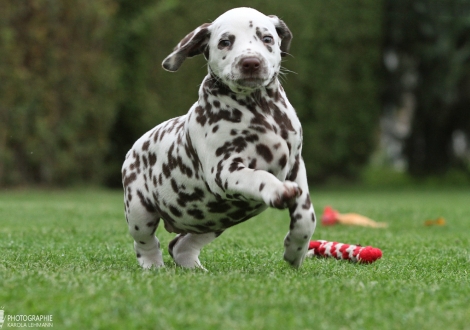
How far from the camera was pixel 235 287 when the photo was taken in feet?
12.0

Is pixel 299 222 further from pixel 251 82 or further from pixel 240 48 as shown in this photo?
pixel 240 48

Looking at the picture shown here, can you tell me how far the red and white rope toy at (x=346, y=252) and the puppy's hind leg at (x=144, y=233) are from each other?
1261 mm

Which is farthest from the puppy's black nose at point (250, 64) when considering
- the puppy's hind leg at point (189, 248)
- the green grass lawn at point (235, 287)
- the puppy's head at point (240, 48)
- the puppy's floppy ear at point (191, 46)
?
the puppy's hind leg at point (189, 248)

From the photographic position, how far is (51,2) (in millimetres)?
15633

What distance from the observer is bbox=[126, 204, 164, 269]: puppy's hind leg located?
479cm

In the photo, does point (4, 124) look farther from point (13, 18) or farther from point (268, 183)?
point (268, 183)

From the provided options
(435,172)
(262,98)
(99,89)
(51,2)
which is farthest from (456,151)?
(262,98)

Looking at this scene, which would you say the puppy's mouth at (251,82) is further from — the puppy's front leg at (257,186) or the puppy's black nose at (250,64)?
the puppy's front leg at (257,186)

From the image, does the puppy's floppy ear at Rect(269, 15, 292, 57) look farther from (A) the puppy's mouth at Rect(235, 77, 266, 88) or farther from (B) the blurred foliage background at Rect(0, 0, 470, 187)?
(B) the blurred foliage background at Rect(0, 0, 470, 187)

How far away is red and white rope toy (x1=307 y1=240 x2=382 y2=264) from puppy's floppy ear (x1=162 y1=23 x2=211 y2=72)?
1744 millimetres

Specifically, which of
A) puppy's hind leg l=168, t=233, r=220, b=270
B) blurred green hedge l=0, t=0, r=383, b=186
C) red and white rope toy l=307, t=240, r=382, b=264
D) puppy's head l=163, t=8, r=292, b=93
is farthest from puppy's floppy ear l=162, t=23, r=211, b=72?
blurred green hedge l=0, t=0, r=383, b=186

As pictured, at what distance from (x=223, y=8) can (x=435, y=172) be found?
9.01m

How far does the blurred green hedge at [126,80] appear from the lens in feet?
50.4

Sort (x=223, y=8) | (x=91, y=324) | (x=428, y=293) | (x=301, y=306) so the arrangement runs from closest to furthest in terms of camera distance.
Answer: (x=91, y=324)
(x=301, y=306)
(x=428, y=293)
(x=223, y=8)
